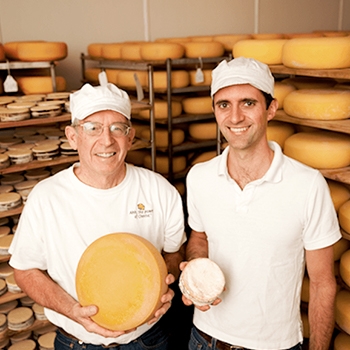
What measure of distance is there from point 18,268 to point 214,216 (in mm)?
677

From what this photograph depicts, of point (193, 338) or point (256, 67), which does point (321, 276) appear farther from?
point (256, 67)

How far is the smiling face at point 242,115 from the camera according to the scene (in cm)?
130

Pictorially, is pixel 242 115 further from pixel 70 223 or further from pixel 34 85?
pixel 34 85

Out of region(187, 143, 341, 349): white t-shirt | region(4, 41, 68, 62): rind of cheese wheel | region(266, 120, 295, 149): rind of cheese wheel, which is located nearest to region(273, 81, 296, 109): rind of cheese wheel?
region(266, 120, 295, 149): rind of cheese wheel

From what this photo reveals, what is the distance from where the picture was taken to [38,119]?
2.31 metres

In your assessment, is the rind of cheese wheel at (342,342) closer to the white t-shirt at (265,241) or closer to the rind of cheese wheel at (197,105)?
A: the white t-shirt at (265,241)

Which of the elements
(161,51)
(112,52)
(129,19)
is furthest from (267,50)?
(129,19)

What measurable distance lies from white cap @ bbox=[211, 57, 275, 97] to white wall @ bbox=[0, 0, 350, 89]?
117 inches

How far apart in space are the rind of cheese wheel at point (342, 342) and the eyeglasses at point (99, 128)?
1351 millimetres

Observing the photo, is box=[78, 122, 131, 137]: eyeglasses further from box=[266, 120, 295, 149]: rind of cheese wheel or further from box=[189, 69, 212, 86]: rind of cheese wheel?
box=[189, 69, 212, 86]: rind of cheese wheel

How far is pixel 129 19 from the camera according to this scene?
4332 mm

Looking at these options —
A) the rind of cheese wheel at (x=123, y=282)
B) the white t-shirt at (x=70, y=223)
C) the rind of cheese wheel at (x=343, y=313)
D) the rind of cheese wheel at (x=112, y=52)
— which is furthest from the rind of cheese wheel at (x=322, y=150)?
the rind of cheese wheel at (x=112, y=52)

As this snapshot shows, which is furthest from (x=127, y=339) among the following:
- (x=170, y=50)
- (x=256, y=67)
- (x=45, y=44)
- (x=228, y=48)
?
(x=228, y=48)

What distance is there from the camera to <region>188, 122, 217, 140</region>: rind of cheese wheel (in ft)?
12.0
